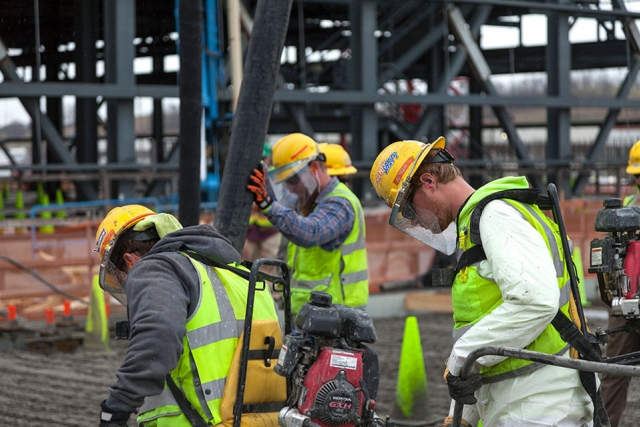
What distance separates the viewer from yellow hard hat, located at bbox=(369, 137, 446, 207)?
3730 mm

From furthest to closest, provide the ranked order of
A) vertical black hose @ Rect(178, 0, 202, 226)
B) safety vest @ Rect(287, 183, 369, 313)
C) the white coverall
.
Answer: safety vest @ Rect(287, 183, 369, 313) → vertical black hose @ Rect(178, 0, 202, 226) → the white coverall

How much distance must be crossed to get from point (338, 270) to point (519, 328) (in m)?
2.97

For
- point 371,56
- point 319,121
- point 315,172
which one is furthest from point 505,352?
point 319,121

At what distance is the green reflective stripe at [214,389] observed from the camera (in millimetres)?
3502

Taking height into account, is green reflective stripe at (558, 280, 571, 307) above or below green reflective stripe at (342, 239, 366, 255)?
above

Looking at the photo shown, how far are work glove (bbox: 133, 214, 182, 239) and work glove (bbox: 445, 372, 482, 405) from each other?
4.03 feet

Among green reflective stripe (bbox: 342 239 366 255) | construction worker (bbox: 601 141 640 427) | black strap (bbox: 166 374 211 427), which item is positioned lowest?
construction worker (bbox: 601 141 640 427)

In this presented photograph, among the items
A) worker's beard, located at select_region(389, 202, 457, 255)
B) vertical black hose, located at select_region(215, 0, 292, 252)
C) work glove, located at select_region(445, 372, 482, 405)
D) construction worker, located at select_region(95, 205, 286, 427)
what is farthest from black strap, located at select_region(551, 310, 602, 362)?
vertical black hose, located at select_region(215, 0, 292, 252)

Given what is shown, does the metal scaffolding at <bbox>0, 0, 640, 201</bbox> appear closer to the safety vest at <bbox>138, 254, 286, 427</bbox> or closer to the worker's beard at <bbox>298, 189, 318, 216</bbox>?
the worker's beard at <bbox>298, 189, 318, 216</bbox>

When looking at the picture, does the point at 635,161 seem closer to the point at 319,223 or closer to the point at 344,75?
the point at 319,223

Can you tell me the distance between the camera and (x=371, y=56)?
17.3 meters

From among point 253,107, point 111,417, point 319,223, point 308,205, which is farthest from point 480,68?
point 111,417

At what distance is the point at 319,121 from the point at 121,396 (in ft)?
71.9

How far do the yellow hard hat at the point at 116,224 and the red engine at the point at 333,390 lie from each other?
0.92 metres
